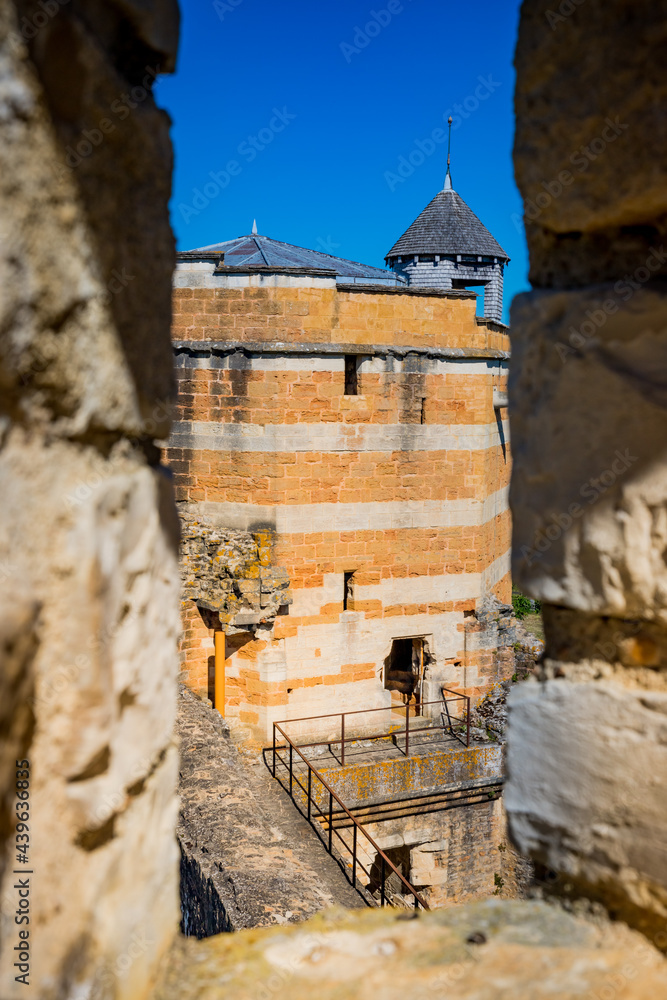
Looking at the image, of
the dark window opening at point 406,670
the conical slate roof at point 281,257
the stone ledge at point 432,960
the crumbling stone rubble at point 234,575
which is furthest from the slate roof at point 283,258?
the stone ledge at point 432,960

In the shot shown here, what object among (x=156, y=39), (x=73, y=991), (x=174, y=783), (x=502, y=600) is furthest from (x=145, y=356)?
(x=502, y=600)

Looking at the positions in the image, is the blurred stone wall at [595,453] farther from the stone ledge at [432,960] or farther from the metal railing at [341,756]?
the metal railing at [341,756]

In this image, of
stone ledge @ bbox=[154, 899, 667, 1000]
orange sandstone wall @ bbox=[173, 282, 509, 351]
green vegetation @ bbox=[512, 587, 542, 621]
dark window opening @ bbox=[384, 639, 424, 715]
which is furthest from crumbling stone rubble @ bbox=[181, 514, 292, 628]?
green vegetation @ bbox=[512, 587, 542, 621]

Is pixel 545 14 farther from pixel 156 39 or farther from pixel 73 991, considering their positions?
pixel 73 991

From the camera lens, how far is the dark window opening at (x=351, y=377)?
32.5 ft

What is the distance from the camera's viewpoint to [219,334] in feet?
31.6

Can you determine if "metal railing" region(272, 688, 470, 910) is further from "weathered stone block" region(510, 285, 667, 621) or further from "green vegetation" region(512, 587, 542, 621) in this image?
"green vegetation" region(512, 587, 542, 621)

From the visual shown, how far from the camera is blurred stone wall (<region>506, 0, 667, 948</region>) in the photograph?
1.53m

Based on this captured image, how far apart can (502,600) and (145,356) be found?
36.6 ft

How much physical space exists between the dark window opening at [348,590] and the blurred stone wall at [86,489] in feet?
28.2

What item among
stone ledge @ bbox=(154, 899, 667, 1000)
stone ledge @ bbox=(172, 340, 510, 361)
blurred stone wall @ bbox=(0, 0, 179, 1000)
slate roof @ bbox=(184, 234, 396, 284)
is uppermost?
slate roof @ bbox=(184, 234, 396, 284)

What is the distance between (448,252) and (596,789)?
22.2 meters

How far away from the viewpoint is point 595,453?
1602 millimetres

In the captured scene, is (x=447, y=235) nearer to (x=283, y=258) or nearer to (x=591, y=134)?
(x=283, y=258)
